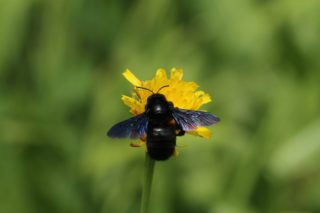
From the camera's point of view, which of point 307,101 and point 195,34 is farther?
point 195,34

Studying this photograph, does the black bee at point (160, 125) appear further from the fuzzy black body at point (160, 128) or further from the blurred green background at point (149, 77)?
the blurred green background at point (149, 77)

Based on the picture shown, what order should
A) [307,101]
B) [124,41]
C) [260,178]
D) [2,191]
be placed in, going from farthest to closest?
[124,41]
[307,101]
[260,178]
[2,191]

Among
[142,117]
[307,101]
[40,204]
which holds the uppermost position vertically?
[307,101]

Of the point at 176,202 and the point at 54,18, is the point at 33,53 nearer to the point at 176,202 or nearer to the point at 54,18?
the point at 54,18

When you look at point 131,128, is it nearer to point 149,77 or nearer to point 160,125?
point 160,125

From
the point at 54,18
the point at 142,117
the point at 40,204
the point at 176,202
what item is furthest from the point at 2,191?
the point at 142,117

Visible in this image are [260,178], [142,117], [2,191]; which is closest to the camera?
[142,117]
